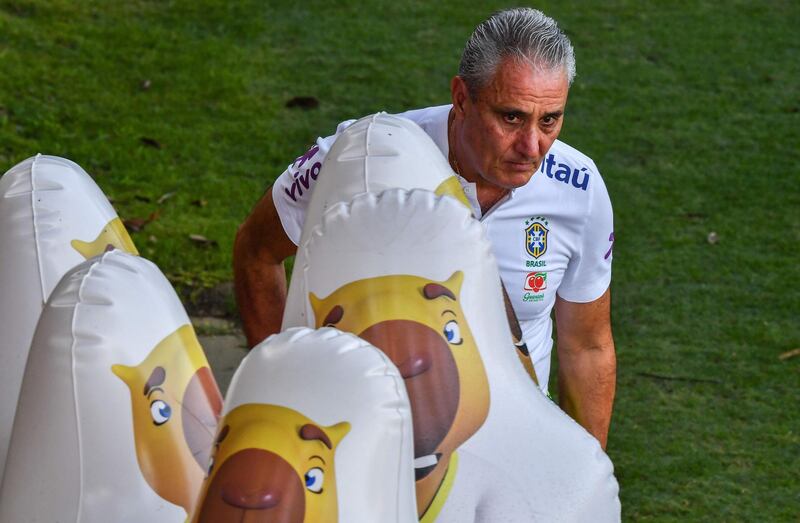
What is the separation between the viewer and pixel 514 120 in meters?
2.37

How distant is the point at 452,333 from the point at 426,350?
0.07 meters

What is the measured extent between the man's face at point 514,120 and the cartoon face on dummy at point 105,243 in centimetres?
71

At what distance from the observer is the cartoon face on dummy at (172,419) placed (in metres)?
1.70

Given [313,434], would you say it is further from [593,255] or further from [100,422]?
[593,255]

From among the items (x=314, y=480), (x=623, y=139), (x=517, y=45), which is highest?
(x=517, y=45)

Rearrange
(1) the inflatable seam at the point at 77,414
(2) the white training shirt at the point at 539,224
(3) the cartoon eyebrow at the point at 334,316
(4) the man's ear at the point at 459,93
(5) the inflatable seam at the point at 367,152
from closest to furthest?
(1) the inflatable seam at the point at 77,414
(3) the cartoon eyebrow at the point at 334,316
(5) the inflatable seam at the point at 367,152
(4) the man's ear at the point at 459,93
(2) the white training shirt at the point at 539,224

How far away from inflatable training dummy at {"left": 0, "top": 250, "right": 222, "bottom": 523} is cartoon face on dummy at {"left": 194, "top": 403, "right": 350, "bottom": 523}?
211 millimetres

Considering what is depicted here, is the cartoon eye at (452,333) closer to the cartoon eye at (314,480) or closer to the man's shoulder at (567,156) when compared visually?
the cartoon eye at (314,480)

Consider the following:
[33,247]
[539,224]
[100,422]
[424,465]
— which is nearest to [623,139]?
[539,224]

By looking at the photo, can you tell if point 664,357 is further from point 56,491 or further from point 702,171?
point 56,491

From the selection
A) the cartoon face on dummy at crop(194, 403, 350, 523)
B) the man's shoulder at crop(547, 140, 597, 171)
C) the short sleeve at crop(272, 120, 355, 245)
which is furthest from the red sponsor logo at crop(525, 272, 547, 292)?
the cartoon face on dummy at crop(194, 403, 350, 523)

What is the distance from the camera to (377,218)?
1.82 meters

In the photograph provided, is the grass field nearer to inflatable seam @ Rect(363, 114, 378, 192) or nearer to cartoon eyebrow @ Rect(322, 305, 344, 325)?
inflatable seam @ Rect(363, 114, 378, 192)

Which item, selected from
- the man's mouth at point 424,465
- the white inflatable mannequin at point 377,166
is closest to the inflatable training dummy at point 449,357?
the man's mouth at point 424,465
